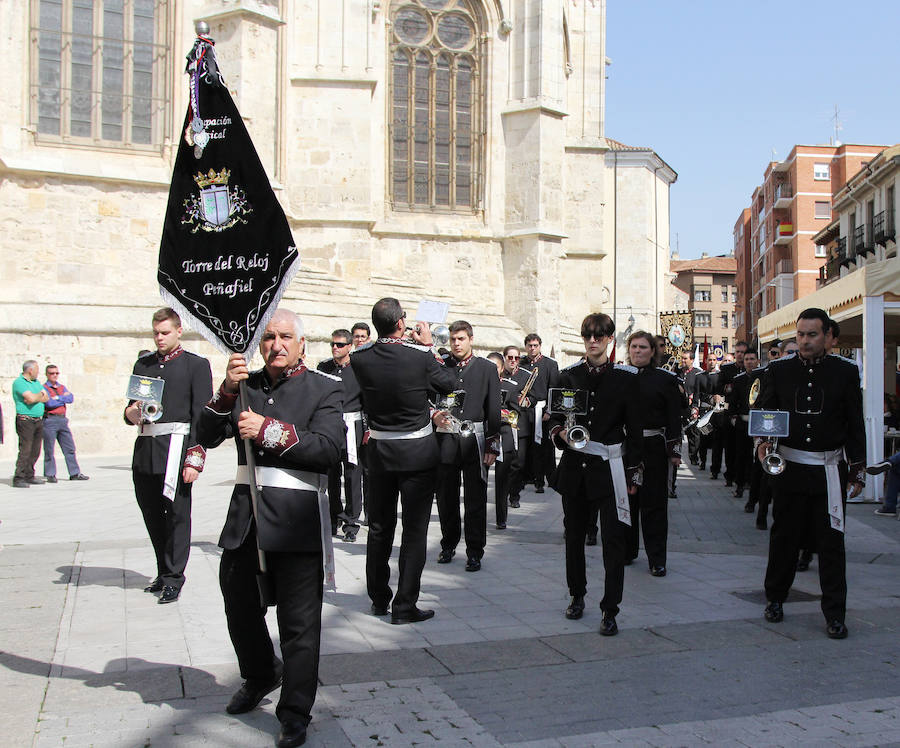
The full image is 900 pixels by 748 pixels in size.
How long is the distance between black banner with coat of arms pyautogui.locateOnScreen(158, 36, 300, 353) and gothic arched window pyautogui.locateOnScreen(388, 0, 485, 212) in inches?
773

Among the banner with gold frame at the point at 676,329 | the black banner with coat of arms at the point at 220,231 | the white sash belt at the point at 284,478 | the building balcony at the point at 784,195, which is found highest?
the building balcony at the point at 784,195

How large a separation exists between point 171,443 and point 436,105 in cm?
1896


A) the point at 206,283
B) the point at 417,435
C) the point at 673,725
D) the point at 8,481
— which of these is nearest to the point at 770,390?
the point at 417,435

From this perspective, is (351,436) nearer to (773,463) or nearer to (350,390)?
(350,390)

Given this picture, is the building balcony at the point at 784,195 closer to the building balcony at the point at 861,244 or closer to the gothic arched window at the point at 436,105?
the building balcony at the point at 861,244

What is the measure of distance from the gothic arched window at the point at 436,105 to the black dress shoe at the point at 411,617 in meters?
18.7

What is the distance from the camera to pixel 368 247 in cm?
2075

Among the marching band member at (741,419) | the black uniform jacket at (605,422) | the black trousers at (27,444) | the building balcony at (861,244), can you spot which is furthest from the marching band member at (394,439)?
the building balcony at (861,244)

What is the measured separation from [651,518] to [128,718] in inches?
181

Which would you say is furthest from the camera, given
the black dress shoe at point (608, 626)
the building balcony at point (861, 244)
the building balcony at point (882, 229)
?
the building balcony at point (861, 244)

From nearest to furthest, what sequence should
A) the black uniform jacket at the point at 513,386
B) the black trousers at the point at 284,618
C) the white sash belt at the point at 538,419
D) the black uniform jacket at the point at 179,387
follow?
the black trousers at the point at 284,618 < the black uniform jacket at the point at 179,387 < the black uniform jacket at the point at 513,386 < the white sash belt at the point at 538,419

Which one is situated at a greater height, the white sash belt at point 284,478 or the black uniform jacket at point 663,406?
the black uniform jacket at point 663,406

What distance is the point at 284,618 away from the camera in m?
3.94

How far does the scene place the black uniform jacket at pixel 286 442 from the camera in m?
3.92
